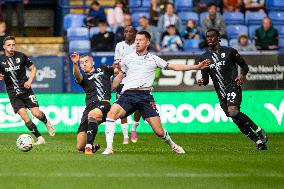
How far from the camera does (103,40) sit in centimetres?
2416

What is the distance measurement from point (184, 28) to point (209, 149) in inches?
389

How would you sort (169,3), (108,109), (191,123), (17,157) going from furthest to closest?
(169,3)
(191,123)
(108,109)
(17,157)

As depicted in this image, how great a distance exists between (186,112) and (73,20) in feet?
17.2

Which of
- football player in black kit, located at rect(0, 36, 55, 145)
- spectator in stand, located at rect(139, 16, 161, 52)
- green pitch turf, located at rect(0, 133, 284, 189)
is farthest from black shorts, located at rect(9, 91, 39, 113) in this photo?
spectator in stand, located at rect(139, 16, 161, 52)

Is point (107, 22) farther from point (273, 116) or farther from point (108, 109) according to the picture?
point (108, 109)

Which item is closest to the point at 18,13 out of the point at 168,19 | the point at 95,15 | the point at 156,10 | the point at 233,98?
the point at 95,15

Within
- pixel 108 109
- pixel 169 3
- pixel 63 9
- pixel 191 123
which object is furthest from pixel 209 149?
pixel 63 9

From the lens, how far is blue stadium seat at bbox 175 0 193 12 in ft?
87.6

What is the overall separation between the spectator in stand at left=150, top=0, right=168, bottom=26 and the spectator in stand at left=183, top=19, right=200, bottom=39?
926 mm

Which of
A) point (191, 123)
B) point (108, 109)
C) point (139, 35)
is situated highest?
point (139, 35)

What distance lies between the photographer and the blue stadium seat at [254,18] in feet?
88.0

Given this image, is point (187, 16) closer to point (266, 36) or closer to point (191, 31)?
point (191, 31)

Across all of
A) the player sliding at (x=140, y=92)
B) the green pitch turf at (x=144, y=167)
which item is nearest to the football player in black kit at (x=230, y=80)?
the green pitch turf at (x=144, y=167)

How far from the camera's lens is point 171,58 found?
23297 millimetres
